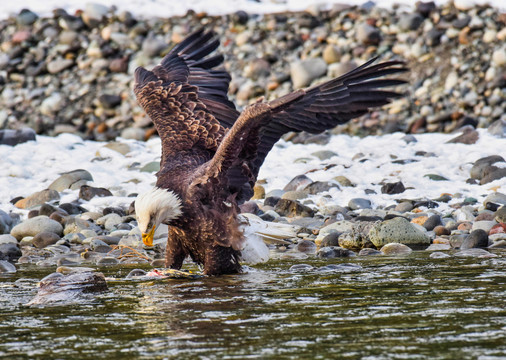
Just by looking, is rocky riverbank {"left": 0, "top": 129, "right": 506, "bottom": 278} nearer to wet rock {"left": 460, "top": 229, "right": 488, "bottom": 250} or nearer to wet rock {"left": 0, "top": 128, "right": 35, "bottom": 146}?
wet rock {"left": 460, "top": 229, "right": 488, "bottom": 250}

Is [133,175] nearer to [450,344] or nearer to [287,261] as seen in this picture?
[287,261]

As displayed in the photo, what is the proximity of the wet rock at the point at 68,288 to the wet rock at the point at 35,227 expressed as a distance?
303cm

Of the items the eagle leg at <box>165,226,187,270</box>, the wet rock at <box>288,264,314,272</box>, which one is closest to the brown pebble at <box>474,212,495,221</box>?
the wet rock at <box>288,264,314,272</box>

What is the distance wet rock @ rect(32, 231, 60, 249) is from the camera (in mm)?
7234

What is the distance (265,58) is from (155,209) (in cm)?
892

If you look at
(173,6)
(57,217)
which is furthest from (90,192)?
(173,6)

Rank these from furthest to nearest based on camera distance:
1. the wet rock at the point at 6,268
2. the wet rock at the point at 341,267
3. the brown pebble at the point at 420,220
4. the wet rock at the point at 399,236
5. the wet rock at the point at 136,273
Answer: the brown pebble at the point at 420,220, the wet rock at the point at 399,236, the wet rock at the point at 6,268, the wet rock at the point at 136,273, the wet rock at the point at 341,267

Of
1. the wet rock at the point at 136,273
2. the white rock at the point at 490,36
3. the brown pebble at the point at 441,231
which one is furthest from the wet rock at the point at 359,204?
the white rock at the point at 490,36

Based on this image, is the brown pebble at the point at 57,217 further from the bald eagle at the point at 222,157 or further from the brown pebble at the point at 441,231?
the brown pebble at the point at 441,231

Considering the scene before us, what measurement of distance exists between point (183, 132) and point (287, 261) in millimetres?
1263

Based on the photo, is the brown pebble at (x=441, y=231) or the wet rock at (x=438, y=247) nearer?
the wet rock at (x=438, y=247)

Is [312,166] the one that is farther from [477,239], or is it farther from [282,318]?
[282,318]

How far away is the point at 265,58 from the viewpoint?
44.5ft

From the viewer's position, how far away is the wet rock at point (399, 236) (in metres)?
6.48
